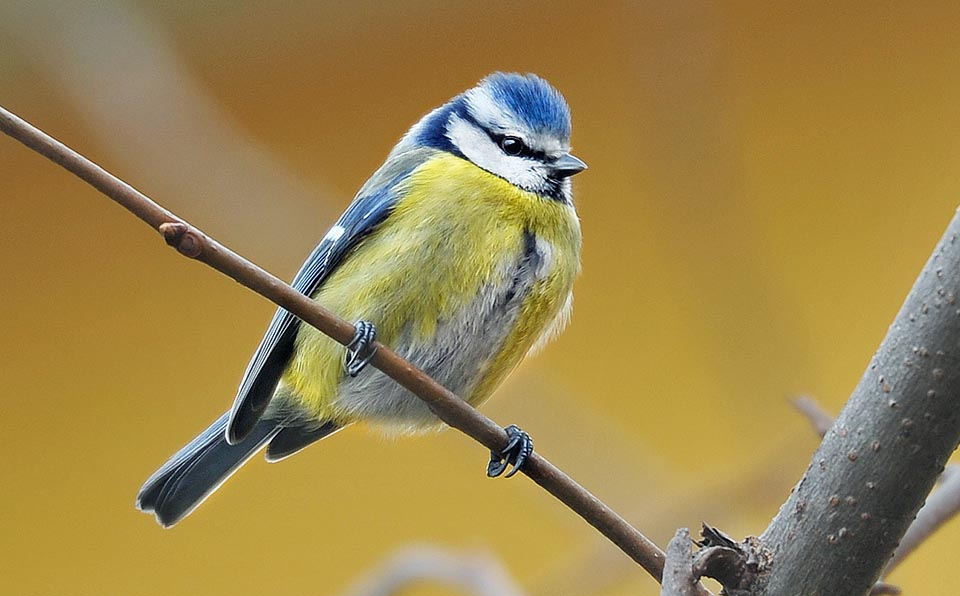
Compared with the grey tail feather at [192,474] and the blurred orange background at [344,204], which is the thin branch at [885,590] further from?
the blurred orange background at [344,204]

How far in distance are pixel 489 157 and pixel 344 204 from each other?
86 cm

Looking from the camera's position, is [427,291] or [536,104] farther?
[536,104]

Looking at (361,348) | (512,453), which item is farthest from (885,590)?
(361,348)

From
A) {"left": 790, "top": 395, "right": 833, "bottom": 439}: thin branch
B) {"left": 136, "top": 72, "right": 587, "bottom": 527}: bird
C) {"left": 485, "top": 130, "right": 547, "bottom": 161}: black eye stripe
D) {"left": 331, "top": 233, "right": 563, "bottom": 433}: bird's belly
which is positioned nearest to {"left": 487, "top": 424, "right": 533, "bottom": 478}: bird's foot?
{"left": 136, "top": 72, "right": 587, "bottom": 527}: bird

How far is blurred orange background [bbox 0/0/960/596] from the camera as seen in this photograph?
82.3 inches

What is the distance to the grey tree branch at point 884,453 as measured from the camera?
61 cm

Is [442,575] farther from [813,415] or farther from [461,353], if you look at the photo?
[813,415]

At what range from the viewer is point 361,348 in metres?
0.91

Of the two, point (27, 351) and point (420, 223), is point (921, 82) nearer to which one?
point (420, 223)

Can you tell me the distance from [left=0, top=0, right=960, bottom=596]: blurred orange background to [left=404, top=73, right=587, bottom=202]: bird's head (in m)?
0.78

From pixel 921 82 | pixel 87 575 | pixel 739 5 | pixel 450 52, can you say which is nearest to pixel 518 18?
pixel 450 52

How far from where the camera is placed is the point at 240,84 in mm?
2145

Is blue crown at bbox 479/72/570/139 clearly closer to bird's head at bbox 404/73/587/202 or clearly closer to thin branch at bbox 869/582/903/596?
bird's head at bbox 404/73/587/202

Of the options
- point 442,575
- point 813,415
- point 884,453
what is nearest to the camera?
point 884,453
